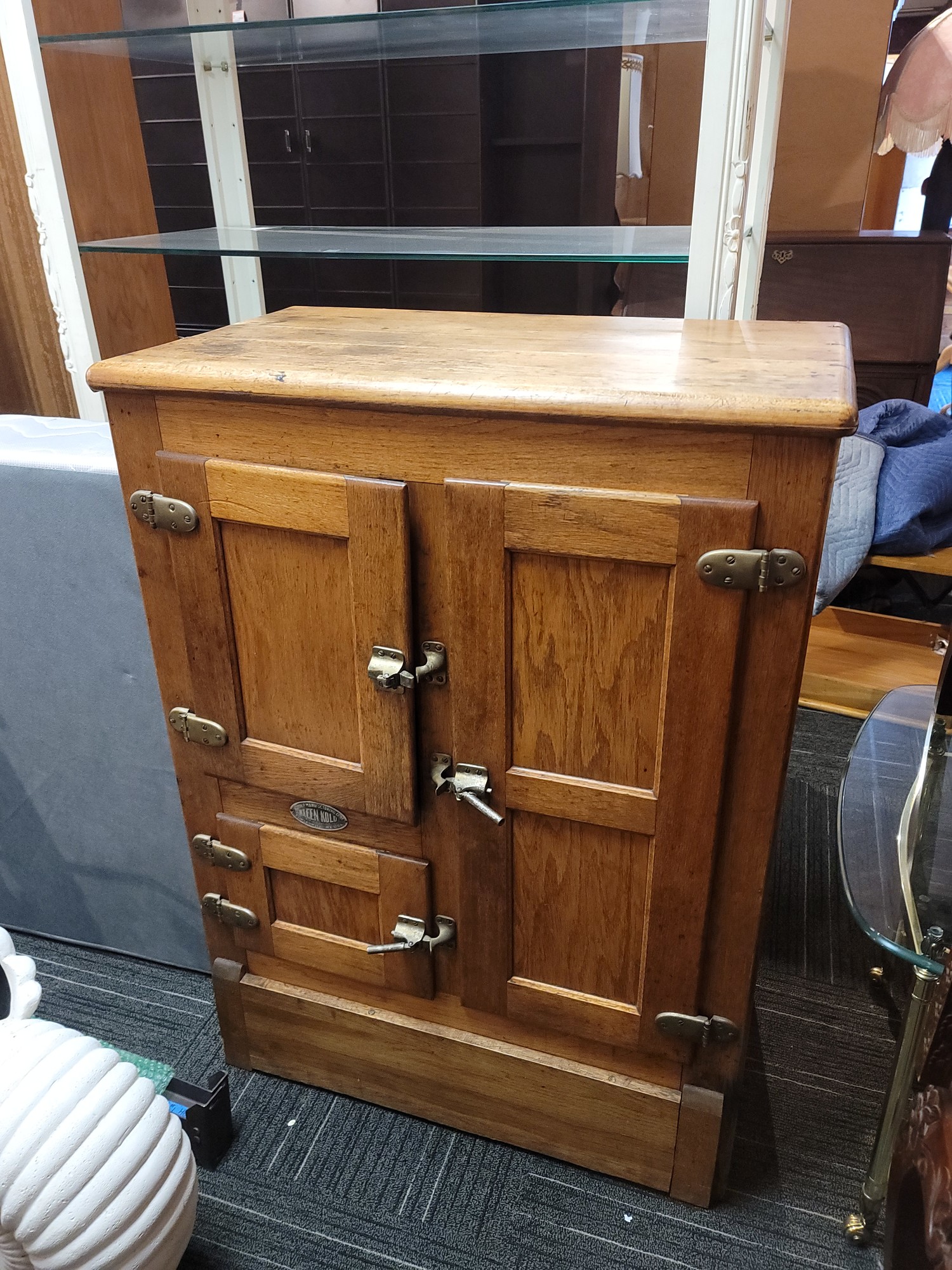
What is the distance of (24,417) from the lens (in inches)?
54.8

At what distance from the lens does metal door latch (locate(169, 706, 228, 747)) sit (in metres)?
1.15

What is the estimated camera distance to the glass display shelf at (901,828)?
1052mm

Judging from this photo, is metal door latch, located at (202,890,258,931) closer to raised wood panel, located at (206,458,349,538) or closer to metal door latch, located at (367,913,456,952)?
metal door latch, located at (367,913,456,952)

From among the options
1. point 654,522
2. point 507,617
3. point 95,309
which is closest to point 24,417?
point 95,309

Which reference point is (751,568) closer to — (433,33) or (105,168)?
(433,33)

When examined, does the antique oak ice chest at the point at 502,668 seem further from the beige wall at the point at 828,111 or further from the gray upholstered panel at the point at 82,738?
the beige wall at the point at 828,111

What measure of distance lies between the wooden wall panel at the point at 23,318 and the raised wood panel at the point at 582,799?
4.77 ft

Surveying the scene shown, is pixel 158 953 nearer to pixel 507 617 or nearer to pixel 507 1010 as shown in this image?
pixel 507 1010

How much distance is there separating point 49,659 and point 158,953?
22.3 inches

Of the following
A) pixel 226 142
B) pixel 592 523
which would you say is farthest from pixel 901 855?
pixel 226 142

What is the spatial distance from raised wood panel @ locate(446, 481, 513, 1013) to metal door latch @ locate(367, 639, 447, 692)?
2 cm

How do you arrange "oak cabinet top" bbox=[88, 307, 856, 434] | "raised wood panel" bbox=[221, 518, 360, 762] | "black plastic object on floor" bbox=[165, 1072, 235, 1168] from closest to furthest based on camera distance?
"oak cabinet top" bbox=[88, 307, 856, 434] < "raised wood panel" bbox=[221, 518, 360, 762] < "black plastic object on floor" bbox=[165, 1072, 235, 1168]

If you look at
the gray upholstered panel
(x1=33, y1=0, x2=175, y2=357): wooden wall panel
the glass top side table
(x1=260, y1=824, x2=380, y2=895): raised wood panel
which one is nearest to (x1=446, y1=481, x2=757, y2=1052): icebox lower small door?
Result: (x1=260, y1=824, x2=380, y2=895): raised wood panel

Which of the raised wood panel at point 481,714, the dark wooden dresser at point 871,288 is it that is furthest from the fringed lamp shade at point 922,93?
the raised wood panel at point 481,714
